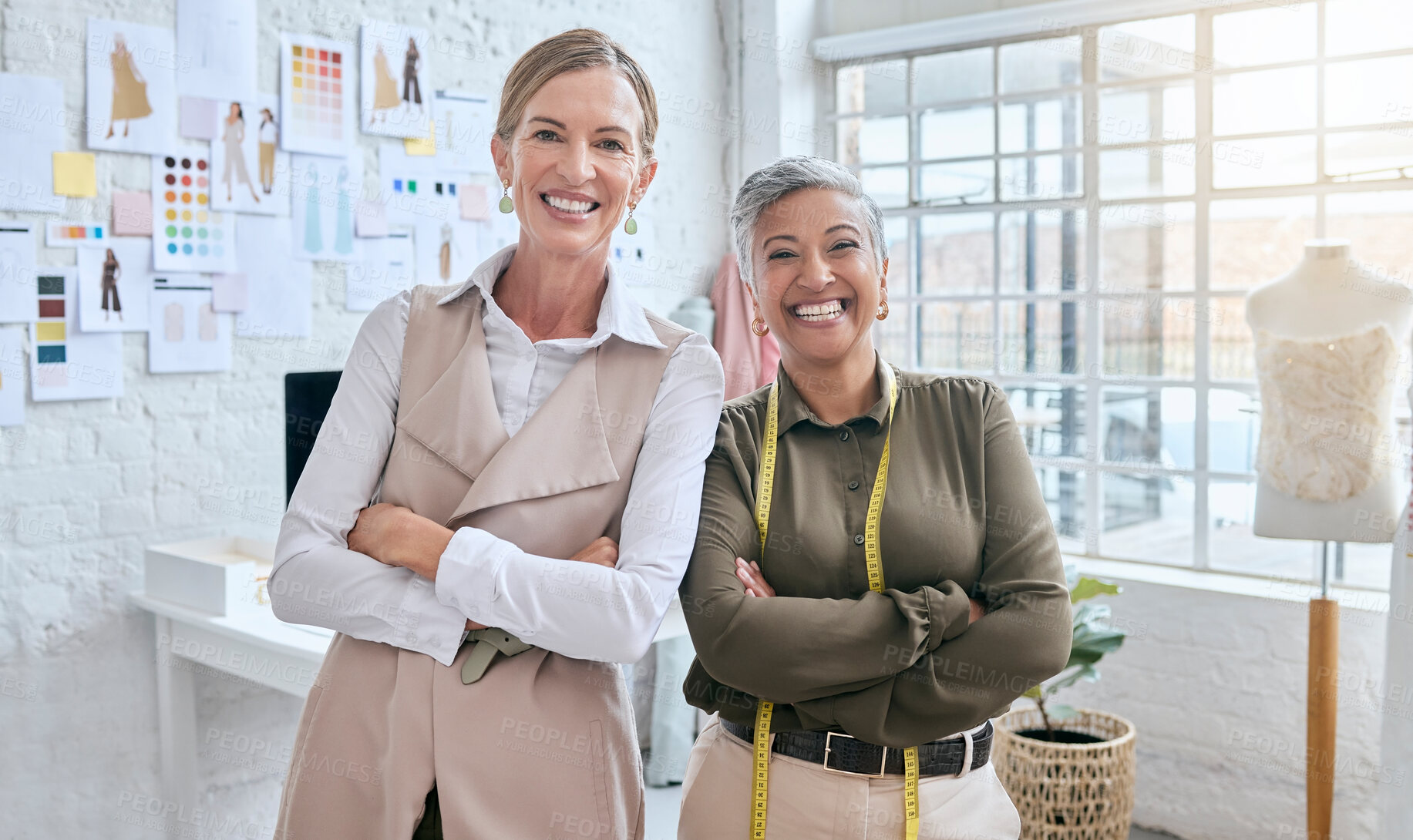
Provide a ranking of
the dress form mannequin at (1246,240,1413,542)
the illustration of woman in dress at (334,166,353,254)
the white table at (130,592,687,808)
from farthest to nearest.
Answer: the illustration of woman in dress at (334,166,353,254) → the dress form mannequin at (1246,240,1413,542) → the white table at (130,592,687,808)

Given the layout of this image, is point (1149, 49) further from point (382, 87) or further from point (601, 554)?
point (601, 554)

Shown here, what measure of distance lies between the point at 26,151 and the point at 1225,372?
3.78 metres

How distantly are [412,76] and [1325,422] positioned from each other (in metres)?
2.95

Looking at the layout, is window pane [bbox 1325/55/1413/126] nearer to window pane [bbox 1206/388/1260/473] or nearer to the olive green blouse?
window pane [bbox 1206/388/1260/473]

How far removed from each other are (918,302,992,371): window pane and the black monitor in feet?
9.05

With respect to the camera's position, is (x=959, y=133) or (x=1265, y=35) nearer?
(x=1265, y=35)

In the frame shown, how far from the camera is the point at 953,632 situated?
62.7 inches

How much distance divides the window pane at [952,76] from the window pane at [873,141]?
6.2 inches

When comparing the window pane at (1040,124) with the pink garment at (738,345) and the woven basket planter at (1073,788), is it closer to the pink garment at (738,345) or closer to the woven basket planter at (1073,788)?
the pink garment at (738,345)

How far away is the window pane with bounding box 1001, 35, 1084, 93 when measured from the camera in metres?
4.16

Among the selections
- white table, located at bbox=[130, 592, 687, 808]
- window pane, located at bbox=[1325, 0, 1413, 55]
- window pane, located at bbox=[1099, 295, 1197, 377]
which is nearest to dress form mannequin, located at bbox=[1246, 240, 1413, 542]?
window pane, located at bbox=[1099, 295, 1197, 377]

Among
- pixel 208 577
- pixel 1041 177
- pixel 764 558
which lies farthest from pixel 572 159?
pixel 1041 177

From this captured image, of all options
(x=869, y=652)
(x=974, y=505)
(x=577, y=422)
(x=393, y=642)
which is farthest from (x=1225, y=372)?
(x=393, y=642)

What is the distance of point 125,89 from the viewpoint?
9.29 feet
